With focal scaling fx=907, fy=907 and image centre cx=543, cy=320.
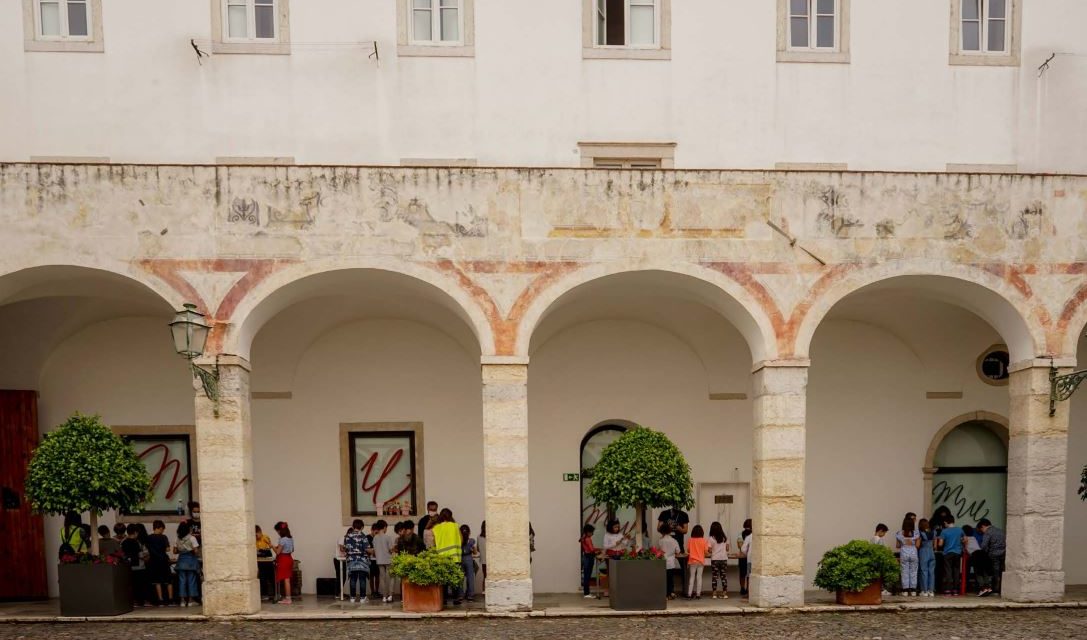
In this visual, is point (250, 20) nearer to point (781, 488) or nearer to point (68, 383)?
point (68, 383)

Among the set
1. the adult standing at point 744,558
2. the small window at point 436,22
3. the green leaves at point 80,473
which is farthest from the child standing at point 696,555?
the small window at point 436,22

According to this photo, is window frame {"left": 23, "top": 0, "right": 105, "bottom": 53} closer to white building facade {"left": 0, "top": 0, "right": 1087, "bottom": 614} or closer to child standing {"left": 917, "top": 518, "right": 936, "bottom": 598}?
white building facade {"left": 0, "top": 0, "right": 1087, "bottom": 614}

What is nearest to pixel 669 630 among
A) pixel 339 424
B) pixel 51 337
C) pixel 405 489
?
pixel 405 489

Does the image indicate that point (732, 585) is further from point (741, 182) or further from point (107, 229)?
point (107, 229)

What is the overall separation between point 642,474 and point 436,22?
7509 mm

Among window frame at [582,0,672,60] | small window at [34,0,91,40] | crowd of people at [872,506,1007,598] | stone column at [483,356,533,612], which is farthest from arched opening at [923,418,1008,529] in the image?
small window at [34,0,91,40]

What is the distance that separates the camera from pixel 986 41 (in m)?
14.2

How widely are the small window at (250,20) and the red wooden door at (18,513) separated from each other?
625 centimetres

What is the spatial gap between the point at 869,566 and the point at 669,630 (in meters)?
2.86

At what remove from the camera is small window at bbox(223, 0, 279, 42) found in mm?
13633

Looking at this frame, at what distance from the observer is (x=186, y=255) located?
11.0 m

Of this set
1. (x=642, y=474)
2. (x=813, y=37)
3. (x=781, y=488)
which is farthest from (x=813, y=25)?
(x=642, y=474)

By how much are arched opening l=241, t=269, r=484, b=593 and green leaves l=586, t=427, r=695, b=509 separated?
3423mm

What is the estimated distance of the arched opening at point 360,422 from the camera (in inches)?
548
